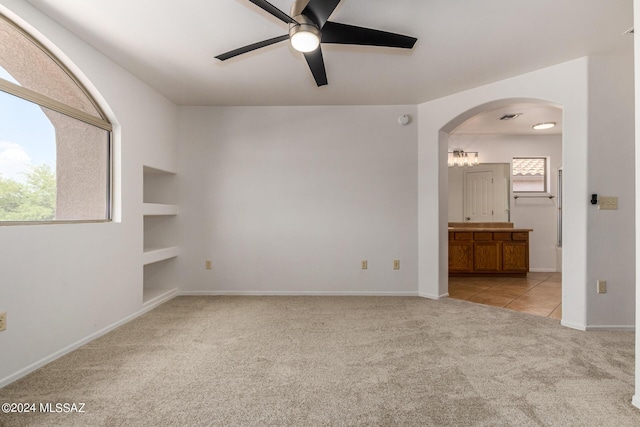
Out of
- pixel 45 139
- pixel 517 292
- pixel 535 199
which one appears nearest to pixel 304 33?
pixel 45 139

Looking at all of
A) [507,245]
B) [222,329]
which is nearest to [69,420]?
[222,329]

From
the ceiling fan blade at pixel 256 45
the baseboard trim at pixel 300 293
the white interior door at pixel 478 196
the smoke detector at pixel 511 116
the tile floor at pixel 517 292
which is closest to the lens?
the ceiling fan blade at pixel 256 45

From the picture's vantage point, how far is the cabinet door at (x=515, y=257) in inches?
206

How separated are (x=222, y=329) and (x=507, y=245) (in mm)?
5002

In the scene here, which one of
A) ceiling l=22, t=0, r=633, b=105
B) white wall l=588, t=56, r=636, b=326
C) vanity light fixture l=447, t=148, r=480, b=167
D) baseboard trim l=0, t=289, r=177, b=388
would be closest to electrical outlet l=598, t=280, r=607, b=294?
white wall l=588, t=56, r=636, b=326

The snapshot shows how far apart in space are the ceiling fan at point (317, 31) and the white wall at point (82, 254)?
1543 millimetres

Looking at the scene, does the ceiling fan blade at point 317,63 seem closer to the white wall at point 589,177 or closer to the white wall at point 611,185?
the white wall at point 589,177

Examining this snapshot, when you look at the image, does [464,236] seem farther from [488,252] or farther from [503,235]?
[503,235]

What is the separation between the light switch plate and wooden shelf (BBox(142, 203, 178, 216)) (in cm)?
471

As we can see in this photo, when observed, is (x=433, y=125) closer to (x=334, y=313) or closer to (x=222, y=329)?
(x=334, y=313)

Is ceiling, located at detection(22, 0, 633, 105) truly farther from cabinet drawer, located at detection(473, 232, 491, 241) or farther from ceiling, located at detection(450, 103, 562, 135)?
cabinet drawer, located at detection(473, 232, 491, 241)

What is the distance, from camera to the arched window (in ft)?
6.61

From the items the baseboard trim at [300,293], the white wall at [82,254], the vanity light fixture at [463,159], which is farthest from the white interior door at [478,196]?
the white wall at [82,254]

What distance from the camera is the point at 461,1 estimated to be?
79.5 inches
